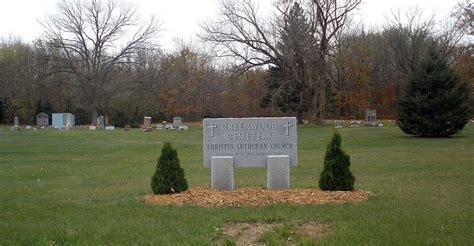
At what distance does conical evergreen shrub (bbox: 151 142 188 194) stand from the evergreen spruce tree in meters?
22.4

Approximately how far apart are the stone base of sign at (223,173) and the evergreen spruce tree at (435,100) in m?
21.5

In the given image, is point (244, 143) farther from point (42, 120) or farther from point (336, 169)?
point (42, 120)

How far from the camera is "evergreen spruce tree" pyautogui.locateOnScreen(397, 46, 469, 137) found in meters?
29.4

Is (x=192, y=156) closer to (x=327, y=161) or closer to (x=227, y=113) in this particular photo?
(x=327, y=161)

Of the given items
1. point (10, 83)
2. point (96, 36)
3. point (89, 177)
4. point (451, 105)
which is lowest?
point (89, 177)

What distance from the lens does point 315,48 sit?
4569 centimetres

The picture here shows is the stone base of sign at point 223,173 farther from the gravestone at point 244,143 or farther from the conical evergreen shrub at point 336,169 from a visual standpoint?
the conical evergreen shrub at point 336,169

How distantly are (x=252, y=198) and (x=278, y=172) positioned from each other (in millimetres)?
1210

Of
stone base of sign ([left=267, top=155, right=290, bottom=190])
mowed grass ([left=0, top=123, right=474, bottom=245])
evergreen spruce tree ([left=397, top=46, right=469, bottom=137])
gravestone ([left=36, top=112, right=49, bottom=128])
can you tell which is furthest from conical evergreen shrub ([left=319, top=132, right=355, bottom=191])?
gravestone ([left=36, top=112, right=49, bottom=128])

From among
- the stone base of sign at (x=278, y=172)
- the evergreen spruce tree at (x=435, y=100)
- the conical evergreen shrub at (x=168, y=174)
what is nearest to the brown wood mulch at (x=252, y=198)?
the conical evergreen shrub at (x=168, y=174)

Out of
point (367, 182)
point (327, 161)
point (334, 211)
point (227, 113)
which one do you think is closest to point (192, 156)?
point (367, 182)

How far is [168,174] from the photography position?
9.84m

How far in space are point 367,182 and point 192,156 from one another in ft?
35.2

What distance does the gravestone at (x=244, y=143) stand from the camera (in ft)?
34.2
